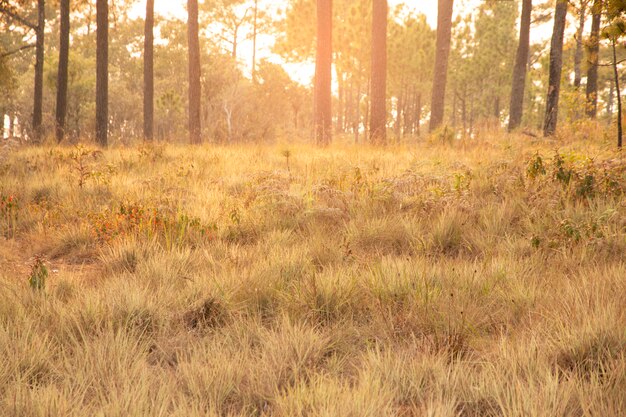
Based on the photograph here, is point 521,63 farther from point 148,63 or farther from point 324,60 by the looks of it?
point 148,63

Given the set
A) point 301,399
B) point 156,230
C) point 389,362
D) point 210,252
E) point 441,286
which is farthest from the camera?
point 156,230

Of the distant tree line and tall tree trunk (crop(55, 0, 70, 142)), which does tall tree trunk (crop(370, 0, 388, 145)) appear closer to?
the distant tree line

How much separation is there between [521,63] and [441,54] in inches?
145

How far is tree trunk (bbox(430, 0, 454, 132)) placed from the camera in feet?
41.4

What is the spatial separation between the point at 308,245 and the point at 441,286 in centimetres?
127

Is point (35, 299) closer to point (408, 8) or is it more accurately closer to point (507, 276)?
point (507, 276)

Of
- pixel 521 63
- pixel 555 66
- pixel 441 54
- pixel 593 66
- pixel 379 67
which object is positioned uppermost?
pixel 521 63

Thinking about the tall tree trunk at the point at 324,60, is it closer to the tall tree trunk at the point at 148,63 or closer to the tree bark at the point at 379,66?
the tree bark at the point at 379,66

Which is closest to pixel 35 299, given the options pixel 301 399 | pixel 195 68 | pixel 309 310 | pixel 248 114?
pixel 309 310

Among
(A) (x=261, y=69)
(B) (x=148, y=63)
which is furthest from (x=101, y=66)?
(A) (x=261, y=69)

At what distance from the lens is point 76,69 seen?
22.9 m

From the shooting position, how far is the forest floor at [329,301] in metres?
1.85

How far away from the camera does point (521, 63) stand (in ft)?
48.2

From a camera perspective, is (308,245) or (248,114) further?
(248,114)
